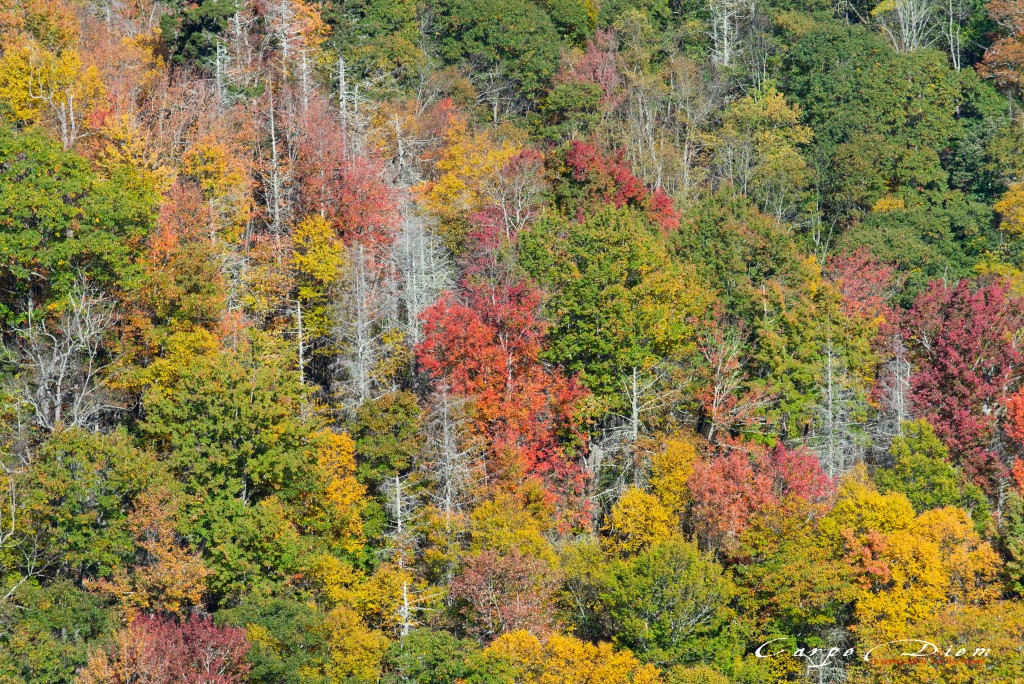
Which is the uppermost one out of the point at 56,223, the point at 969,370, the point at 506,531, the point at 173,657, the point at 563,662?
the point at 56,223

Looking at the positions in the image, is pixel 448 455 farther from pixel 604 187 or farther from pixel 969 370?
pixel 969 370

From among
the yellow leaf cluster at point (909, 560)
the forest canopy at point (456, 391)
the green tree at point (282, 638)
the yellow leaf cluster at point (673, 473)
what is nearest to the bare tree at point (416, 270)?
the forest canopy at point (456, 391)

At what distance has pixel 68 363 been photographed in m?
61.8

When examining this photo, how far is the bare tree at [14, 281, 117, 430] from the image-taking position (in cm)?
6012

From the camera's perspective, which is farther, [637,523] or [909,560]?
[909,560]

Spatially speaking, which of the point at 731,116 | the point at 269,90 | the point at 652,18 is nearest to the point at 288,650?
the point at 269,90

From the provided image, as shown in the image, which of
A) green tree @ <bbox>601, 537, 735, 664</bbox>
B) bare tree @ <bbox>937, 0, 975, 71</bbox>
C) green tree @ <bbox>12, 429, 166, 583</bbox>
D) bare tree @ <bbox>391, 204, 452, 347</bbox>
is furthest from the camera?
bare tree @ <bbox>937, 0, 975, 71</bbox>

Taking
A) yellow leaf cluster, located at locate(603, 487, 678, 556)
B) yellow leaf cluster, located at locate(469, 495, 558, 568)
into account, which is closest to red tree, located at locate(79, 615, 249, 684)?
yellow leaf cluster, located at locate(469, 495, 558, 568)

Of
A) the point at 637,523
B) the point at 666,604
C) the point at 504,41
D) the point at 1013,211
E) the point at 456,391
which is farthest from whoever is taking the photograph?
the point at 504,41

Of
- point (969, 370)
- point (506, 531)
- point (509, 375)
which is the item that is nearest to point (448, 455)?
point (506, 531)

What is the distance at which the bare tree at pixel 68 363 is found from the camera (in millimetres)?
60125

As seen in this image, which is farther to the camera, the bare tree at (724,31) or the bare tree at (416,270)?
the bare tree at (724,31)

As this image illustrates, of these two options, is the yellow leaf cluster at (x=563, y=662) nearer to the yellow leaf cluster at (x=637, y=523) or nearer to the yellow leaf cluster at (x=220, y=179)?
the yellow leaf cluster at (x=637, y=523)

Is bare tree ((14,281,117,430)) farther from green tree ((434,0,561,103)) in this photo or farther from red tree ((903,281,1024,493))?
green tree ((434,0,561,103))
